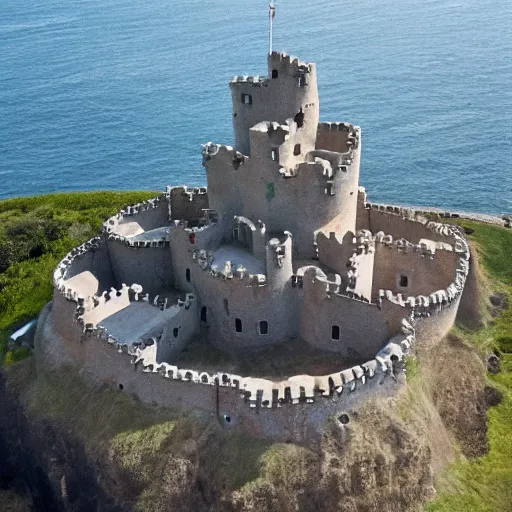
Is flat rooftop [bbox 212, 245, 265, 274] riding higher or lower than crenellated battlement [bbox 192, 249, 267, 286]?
lower

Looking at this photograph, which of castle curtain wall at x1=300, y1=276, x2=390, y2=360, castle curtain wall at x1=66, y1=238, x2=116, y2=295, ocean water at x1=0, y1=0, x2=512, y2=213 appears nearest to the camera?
castle curtain wall at x1=300, y1=276, x2=390, y2=360

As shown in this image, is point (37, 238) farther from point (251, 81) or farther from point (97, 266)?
point (251, 81)

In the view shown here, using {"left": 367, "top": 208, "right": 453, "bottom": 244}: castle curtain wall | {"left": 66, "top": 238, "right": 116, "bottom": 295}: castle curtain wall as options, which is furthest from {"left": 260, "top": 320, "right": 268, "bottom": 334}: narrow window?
{"left": 367, "top": 208, "right": 453, "bottom": 244}: castle curtain wall

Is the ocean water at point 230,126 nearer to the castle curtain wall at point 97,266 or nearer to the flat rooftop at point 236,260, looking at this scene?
the castle curtain wall at point 97,266

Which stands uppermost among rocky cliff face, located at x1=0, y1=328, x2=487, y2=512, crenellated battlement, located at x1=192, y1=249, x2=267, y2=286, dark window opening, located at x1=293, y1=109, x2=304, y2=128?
dark window opening, located at x1=293, y1=109, x2=304, y2=128

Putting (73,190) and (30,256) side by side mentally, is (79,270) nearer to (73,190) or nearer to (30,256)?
(30,256)

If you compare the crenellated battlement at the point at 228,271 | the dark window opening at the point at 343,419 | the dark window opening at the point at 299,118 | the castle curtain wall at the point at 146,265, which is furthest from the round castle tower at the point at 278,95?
the dark window opening at the point at 343,419

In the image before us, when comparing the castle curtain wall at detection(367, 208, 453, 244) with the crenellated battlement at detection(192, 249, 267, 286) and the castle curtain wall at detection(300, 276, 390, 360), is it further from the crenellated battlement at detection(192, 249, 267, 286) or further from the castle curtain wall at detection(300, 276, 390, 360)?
the crenellated battlement at detection(192, 249, 267, 286)
